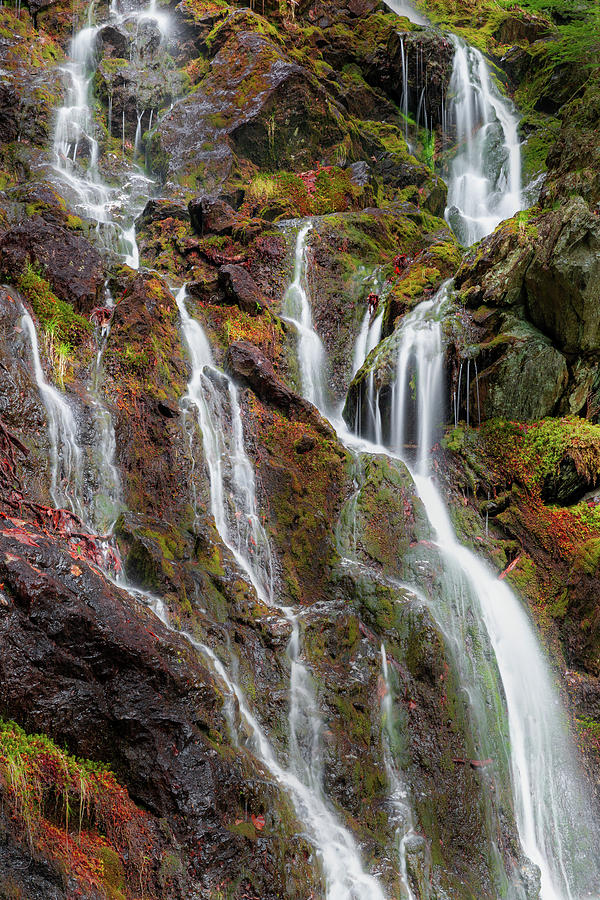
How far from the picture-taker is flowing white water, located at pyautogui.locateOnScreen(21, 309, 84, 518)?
8.38 metres

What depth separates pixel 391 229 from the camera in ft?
59.3

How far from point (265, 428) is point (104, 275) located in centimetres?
490

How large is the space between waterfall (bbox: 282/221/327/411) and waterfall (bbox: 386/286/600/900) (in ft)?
10.5

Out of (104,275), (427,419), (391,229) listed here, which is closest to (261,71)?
(391,229)

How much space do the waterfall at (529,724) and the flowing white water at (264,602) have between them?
228cm

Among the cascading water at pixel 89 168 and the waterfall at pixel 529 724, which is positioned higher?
the cascading water at pixel 89 168

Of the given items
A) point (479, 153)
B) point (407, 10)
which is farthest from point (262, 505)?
point (407, 10)

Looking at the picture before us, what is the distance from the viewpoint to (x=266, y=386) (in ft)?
37.9

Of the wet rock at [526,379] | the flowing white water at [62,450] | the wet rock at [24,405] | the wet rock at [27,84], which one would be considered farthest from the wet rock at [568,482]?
the wet rock at [27,84]

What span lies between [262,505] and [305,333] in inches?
Answer: 230

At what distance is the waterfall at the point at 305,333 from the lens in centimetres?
1373

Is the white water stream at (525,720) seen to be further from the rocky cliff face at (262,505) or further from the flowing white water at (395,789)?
the flowing white water at (395,789)

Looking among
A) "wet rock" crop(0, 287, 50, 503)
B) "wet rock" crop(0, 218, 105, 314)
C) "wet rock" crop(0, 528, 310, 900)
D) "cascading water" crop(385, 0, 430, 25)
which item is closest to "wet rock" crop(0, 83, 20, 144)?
"wet rock" crop(0, 218, 105, 314)

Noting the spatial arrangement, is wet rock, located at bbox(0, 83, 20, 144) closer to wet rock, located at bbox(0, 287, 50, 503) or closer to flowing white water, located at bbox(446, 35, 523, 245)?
wet rock, located at bbox(0, 287, 50, 503)
